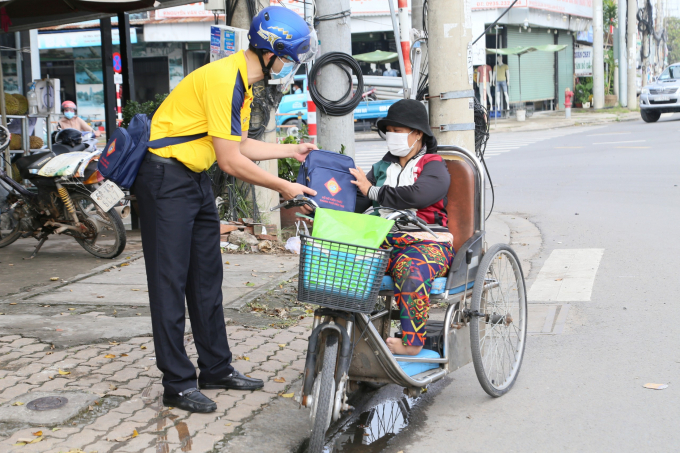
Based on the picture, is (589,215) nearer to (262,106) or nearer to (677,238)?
(677,238)

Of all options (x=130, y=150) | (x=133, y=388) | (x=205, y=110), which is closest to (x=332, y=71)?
(x=205, y=110)

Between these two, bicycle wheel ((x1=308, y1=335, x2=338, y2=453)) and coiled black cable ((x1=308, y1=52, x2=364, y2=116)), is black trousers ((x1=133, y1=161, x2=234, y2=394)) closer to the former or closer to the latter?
bicycle wheel ((x1=308, y1=335, x2=338, y2=453))

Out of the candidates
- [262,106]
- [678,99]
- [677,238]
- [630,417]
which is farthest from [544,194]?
[678,99]

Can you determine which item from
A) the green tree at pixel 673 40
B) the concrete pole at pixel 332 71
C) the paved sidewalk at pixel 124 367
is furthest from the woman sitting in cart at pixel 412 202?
the green tree at pixel 673 40

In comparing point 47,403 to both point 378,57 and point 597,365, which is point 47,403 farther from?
point 378,57

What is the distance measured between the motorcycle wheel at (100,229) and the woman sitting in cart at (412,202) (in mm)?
4037

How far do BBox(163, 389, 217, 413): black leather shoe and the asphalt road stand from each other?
2.56 feet

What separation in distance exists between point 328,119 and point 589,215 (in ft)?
15.3

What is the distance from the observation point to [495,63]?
31.5 m

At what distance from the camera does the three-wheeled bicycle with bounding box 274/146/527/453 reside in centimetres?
322

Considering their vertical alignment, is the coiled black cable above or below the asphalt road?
above

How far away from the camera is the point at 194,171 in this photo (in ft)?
12.6

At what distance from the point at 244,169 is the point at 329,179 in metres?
0.44

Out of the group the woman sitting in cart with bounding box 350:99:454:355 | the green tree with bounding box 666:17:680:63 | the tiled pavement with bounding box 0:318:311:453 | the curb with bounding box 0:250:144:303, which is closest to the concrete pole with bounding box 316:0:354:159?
the tiled pavement with bounding box 0:318:311:453
